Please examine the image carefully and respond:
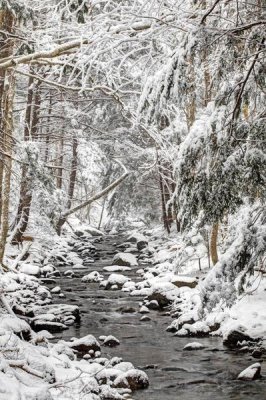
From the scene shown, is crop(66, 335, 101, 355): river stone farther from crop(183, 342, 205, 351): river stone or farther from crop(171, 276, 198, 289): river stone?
crop(171, 276, 198, 289): river stone

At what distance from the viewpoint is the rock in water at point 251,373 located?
26.1ft

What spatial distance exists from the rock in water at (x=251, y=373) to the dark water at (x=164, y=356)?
0.11 metres

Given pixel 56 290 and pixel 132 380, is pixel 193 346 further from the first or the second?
pixel 56 290

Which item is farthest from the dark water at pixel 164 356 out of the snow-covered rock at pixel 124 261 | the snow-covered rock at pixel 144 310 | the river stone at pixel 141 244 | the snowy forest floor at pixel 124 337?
the river stone at pixel 141 244

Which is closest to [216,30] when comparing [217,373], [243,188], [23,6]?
[243,188]

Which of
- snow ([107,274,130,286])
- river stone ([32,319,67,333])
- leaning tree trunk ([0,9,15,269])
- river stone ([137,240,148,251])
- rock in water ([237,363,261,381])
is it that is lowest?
river stone ([137,240,148,251])

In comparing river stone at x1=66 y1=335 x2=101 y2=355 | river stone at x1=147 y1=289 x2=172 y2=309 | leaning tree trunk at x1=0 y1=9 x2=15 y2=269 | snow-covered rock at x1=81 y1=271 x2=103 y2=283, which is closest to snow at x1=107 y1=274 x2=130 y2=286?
snow-covered rock at x1=81 y1=271 x2=103 y2=283

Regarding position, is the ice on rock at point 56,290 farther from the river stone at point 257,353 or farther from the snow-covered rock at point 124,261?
the river stone at point 257,353

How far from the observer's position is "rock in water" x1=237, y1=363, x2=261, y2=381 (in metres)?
7.96

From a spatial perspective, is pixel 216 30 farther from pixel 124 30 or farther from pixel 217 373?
pixel 217 373

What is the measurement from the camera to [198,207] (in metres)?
5.53

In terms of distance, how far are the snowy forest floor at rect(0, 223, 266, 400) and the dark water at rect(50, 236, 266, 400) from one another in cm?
2

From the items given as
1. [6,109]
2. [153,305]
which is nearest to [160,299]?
[153,305]

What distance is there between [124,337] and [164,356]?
1.43 metres
